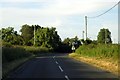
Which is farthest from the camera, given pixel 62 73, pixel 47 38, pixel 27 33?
pixel 27 33

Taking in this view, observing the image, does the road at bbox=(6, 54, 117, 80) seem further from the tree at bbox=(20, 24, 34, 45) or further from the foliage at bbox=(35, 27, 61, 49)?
the tree at bbox=(20, 24, 34, 45)

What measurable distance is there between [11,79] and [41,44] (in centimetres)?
12347

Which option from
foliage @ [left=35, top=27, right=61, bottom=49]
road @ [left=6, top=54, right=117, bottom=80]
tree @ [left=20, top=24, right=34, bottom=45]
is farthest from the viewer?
tree @ [left=20, top=24, right=34, bottom=45]

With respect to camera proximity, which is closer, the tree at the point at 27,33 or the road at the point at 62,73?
the road at the point at 62,73

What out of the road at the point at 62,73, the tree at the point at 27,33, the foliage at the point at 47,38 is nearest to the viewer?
the road at the point at 62,73

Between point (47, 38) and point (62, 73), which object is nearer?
point (62, 73)

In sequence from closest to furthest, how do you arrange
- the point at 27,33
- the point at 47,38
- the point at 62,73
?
the point at 62,73 < the point at 47,38 < the point at 27,33

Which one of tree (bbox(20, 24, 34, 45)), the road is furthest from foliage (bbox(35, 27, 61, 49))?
the road

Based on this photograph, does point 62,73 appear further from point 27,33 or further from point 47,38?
point 27,33

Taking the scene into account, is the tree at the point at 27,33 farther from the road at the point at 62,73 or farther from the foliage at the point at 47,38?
the road at the point at 62,73

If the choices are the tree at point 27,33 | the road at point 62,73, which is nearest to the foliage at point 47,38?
the tree at point 27,33

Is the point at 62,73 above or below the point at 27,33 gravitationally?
below

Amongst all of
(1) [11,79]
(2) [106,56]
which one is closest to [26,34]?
(2) [106,56]

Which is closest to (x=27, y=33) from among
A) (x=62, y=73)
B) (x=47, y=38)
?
(x=47, y=38)
